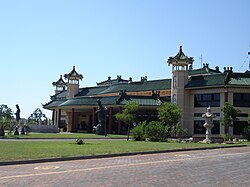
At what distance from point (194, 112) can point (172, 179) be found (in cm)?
4709

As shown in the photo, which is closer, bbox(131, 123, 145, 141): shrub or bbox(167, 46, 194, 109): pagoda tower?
bbox(131, 123, 145, 141): shrub

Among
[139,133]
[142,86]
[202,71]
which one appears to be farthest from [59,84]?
[139,133]

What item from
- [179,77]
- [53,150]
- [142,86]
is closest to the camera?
[53,150]

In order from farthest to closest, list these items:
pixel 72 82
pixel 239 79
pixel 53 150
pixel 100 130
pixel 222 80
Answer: pixel 72 82
pixel 239 79
pixel 222 80
pixel 100 130
pixel 53 150

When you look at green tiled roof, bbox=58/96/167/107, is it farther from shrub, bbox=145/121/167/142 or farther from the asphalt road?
the asphalt road

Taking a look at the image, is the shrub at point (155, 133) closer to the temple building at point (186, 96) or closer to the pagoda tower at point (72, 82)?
the temple building at point (186, 96)

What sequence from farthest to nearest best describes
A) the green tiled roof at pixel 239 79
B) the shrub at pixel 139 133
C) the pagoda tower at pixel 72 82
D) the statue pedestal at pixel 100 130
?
the pagoda tower at pixel 72 82
the green tiled roof at pixel 239 79
the statue pedestal at pixel 100 130
the shrub at pixel 139 133

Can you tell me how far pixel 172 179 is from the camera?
11109 millimetres

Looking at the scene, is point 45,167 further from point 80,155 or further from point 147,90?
point 147,90

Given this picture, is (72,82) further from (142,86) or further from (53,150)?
(53,150)

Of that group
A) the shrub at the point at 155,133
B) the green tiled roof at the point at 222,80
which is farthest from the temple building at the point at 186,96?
the shrub at the point at 155,133

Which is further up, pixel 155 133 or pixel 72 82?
pixel 72 82

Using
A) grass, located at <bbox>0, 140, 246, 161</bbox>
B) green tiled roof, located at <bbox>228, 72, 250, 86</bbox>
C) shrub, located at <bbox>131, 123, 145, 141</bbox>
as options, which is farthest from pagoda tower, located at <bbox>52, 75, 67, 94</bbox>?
grass, located at <bbox>0, 140, 246, 161</bbox>

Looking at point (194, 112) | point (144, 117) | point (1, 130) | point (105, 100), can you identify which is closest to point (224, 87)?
point (194, 112)
